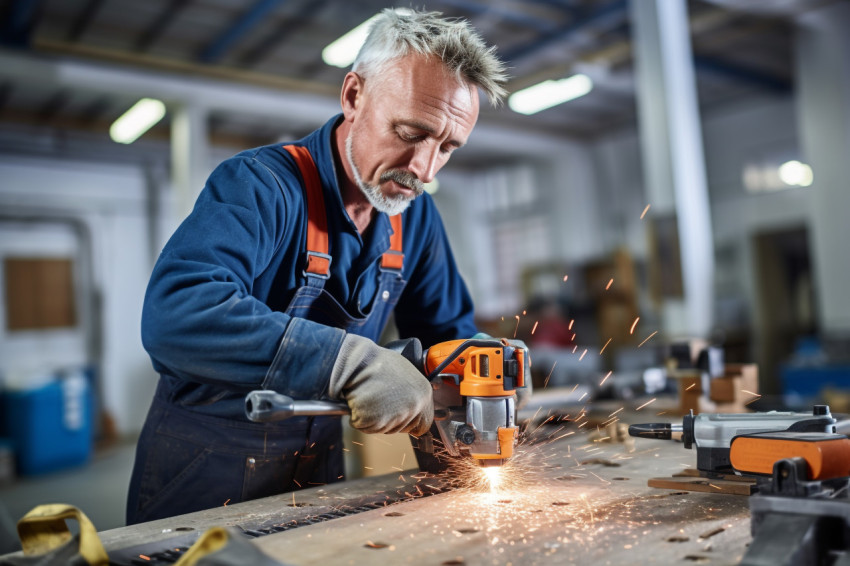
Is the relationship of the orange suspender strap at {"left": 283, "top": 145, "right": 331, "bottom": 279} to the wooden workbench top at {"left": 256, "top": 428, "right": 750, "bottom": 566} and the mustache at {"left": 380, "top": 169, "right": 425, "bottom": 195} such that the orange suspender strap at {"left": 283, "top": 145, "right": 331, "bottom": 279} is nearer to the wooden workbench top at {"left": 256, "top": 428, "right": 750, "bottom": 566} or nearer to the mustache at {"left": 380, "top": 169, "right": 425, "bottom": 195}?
the mustache at {"left": 380, "top": 169, "right": 425, "bottom": 195}

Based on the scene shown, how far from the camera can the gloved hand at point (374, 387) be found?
122 centimetres

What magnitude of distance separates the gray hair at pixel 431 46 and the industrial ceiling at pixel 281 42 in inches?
141

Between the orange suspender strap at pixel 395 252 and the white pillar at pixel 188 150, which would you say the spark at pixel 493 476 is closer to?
the orange suspender strap at pixel 395 252

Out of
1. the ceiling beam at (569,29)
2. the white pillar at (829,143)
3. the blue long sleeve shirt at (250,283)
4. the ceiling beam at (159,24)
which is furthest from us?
the white pillar at (829,143)

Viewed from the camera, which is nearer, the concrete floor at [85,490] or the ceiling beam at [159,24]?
the concrete floor at [85,490]

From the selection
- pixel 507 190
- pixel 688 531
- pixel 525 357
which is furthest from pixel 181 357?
pixel 507 190

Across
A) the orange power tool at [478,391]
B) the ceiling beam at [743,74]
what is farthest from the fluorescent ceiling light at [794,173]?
Result: the orange power tool at [478,391]

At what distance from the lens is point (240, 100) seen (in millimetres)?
7117

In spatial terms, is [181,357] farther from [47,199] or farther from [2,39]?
[47,199]

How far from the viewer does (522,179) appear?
11.4 metres

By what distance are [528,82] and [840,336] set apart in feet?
12.2

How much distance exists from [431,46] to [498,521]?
1004 millimetres

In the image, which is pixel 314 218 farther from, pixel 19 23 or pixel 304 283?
pixel 19 23

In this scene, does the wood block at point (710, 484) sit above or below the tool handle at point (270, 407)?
below
